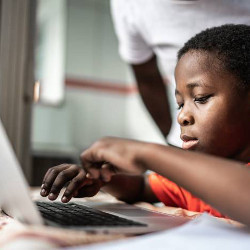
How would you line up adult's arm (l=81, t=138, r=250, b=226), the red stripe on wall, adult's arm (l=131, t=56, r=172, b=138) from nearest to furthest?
adult's arm (l=81, t=138, r=250, b=226)
adult's arm (l=131, t=56, r=172, b=138)
the red stripe on wall

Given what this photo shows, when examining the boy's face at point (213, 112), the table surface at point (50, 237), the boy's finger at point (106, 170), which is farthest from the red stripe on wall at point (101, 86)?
the table surface at point (50, 237)

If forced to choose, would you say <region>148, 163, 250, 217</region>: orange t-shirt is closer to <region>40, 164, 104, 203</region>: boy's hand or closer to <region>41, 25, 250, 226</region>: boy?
<region>41, 25, 250, 226</region>: boy

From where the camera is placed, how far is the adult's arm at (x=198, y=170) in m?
0.57

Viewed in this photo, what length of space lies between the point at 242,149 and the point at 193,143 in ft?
0.38

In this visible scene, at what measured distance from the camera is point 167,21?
131 centimetres

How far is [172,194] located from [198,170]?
1.77 ft

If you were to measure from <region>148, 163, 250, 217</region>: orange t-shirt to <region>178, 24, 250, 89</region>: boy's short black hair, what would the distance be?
1.01 feet

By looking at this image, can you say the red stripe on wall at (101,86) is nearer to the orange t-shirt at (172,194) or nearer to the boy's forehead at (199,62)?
the orange t-shirt at (172,194)

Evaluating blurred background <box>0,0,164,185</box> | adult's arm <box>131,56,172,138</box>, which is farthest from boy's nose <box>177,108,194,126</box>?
blurred background <box>0,0,164,185</box>

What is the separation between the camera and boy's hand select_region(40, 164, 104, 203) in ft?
2.88

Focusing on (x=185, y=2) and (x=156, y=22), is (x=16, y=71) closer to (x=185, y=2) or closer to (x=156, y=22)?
(x=156, y=22)

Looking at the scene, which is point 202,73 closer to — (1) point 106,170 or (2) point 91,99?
(1) point 106,170

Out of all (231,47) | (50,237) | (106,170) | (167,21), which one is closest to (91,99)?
(167,21)

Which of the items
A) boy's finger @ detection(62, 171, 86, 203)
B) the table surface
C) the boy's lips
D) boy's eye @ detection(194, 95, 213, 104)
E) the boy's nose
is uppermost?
boy's eye @ detection(194, 95, 213, 104)
